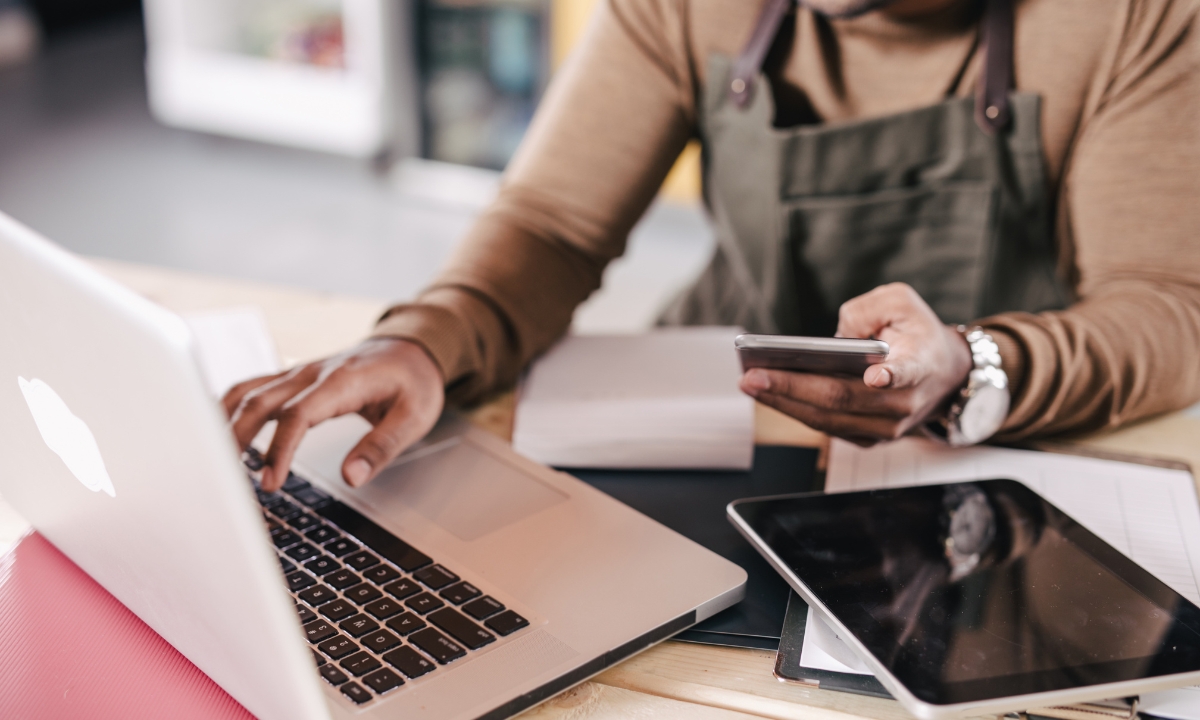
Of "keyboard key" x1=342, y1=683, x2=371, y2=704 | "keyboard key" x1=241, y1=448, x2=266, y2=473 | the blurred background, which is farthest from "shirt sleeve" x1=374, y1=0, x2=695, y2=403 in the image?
the blurred background

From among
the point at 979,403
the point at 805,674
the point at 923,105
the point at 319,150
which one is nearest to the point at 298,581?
the point at 805,674

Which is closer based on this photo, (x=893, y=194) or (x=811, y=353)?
(x=811, y=353)

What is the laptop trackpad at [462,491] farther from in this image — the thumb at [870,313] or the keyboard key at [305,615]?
the thumb at [870,313]

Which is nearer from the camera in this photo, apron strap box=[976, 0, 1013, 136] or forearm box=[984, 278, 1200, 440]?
forearm box=[984, 278, 1200, 440]

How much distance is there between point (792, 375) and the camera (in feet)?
2.29

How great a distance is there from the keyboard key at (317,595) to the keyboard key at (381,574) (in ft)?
0.08

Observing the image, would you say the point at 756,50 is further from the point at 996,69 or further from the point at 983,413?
the point at 983,413

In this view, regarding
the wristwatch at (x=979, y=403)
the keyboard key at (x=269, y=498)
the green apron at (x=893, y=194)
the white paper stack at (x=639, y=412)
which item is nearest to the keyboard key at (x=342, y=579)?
the keyboard key at (x=269, y=498)

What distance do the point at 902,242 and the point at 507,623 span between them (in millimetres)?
662

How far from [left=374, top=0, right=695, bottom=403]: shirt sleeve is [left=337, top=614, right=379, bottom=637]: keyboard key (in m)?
0.40

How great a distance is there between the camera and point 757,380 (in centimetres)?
69

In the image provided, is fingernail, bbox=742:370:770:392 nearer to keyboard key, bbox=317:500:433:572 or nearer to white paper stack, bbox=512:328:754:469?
white paper stack, bbox=512:328:754:469

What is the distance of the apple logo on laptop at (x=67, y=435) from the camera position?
1.46ft

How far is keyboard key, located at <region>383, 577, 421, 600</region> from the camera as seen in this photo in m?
0.56
